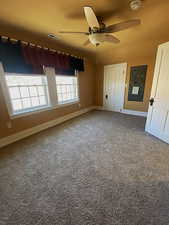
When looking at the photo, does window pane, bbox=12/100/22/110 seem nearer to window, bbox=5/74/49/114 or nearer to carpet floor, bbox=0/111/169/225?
window, bbox=5/74/49/114

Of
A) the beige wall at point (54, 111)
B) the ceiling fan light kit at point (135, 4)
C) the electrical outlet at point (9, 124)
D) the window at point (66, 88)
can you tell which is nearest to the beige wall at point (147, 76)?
the beige wall at point (54, 111)

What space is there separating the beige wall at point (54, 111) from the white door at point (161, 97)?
2617mm

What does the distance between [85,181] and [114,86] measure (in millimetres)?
3902

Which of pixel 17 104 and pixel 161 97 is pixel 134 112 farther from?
pixel 17 104

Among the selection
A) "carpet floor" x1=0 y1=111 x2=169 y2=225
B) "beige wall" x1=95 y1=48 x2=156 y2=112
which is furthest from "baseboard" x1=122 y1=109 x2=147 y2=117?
"carpet floor" x1=0 y1=111 x2=169 y2=225

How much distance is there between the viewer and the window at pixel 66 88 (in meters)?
3.58

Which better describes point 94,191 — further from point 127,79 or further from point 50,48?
point 127,79

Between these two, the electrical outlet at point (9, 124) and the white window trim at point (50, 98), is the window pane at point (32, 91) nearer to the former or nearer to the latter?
the white window trim at point (50, 98)

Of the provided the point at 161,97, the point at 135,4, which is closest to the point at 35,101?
the point at 135,4

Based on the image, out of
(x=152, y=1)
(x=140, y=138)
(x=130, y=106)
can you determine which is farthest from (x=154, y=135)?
(x=152, y=1)

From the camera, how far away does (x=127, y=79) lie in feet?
13.6

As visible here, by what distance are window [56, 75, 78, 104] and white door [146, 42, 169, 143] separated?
2.61 m

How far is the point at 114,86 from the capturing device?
4.54 meters

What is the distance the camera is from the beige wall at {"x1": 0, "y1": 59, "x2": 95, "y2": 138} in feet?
7.79
